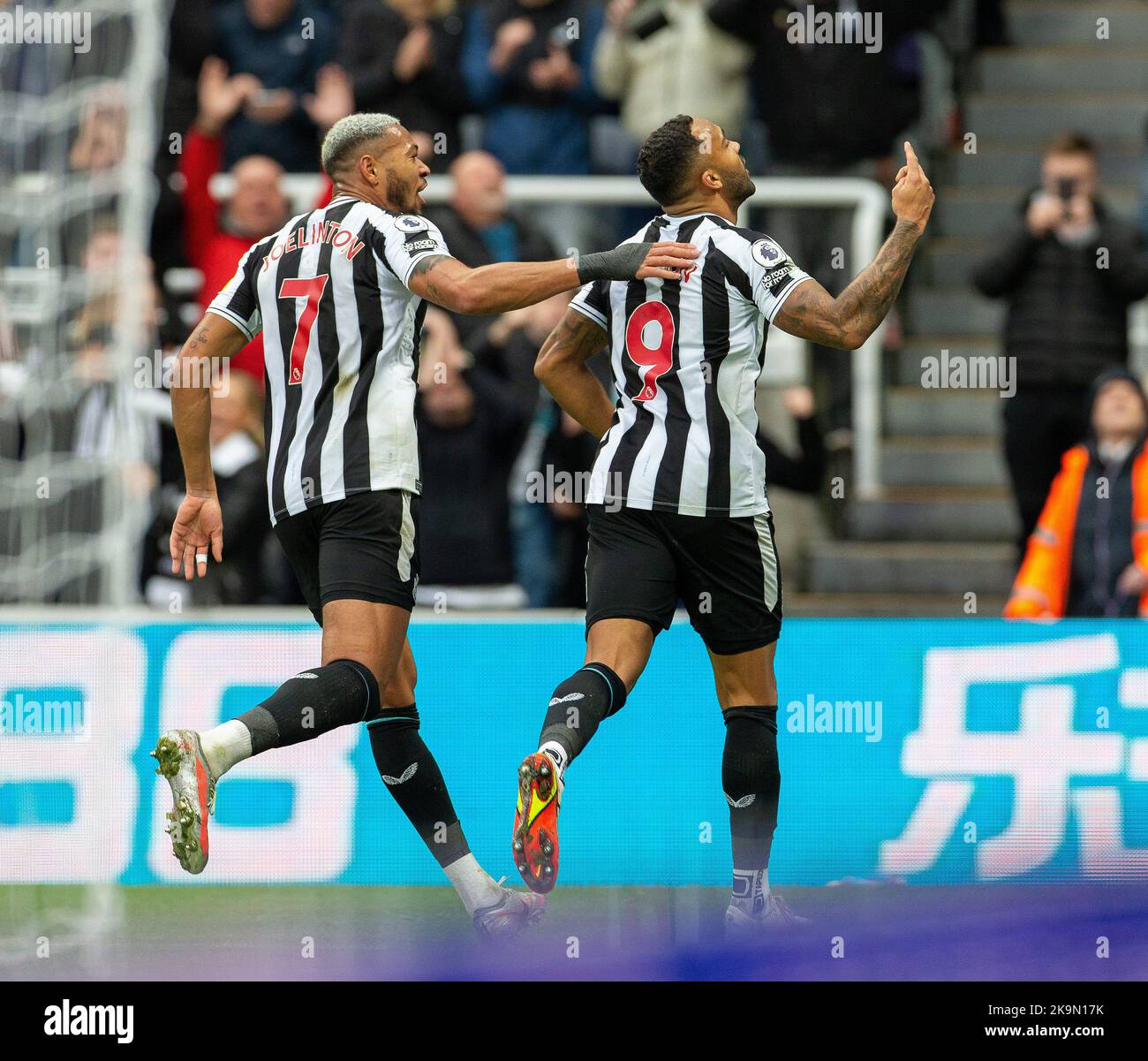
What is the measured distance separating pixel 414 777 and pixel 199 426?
1.21m

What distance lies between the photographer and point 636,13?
9.32 meters

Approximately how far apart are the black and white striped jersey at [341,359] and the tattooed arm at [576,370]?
46 cm

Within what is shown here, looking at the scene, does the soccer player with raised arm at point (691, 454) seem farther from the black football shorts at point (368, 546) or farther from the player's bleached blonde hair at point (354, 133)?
the player's bleached blonde hair at point (354, 133)

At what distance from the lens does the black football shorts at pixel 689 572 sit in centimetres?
560

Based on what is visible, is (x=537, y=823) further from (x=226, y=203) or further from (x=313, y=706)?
(x=226, y=203)

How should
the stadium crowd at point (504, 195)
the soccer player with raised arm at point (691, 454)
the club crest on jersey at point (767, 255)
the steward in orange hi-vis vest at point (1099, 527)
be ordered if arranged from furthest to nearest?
the stadium crowd at point (504, 195), the steward in orange hi-vis vest at point (1099, 527), the soccer player with raised arm at point (691, 454), the club crest on jersey at point (767, 255)

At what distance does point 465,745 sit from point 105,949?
1.53 metres

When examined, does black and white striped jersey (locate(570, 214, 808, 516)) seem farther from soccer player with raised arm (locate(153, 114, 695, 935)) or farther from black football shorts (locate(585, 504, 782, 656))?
soccer player with raised arm (locate(153, 114, 695, 935))

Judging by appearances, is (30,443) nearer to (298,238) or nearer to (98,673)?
(98,673)

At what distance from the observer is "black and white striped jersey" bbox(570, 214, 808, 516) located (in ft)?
18.2

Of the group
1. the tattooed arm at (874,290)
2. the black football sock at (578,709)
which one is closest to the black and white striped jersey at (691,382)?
the tattooed arm at (874,290)

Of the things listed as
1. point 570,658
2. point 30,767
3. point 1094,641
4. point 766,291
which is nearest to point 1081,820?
point 1094,641

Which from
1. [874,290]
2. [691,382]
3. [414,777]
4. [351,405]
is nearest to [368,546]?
[351,405]

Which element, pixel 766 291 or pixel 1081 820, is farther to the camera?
pixel 1081 820
